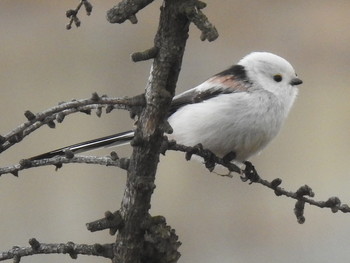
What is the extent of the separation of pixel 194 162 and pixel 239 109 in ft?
15.1

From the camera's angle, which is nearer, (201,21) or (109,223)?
(201,21)

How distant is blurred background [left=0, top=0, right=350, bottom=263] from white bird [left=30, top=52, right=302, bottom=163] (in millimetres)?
4142

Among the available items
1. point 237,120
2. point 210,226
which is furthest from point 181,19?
point 210,226

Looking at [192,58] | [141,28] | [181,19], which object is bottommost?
[181,19]

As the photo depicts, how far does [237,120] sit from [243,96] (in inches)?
6.6

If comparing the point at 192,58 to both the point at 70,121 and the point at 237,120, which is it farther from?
the point at 237,120

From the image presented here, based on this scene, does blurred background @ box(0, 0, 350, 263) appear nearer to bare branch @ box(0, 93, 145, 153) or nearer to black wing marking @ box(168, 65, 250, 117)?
black wing marking @ box(168, 65, 250, 117)

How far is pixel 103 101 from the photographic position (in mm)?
2174

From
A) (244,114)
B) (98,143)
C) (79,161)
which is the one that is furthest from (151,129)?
(244,114)

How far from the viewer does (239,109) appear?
13.1 ft

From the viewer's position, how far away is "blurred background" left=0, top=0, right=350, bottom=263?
862cm

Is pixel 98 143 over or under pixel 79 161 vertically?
over

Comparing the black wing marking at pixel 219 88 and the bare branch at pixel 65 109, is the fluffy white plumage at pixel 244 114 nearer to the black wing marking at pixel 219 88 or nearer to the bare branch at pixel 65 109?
the black wing marking at pixel 219 88

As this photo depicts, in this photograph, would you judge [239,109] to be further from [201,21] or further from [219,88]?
[201,21]
